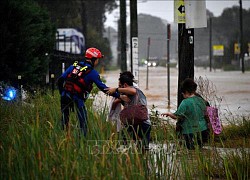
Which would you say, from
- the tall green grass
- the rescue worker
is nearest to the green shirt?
the rescue worker

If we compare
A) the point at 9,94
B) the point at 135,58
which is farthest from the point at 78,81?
the point at 135,58

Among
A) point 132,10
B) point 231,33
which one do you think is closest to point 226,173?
point 132,10

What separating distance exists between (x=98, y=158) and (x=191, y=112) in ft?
12.1

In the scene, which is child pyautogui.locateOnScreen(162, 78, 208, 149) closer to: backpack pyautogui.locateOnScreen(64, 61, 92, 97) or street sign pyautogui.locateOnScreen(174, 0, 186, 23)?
backpack pyautogui.locateOnScreen(64, 61, 92, 97)

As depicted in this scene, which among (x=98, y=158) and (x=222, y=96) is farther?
(x=222, y=96)

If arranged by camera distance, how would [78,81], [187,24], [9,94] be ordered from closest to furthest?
[78,81], [187,24], [9,94]

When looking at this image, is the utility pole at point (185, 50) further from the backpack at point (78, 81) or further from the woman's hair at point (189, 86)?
the backpack at point (78, 81)

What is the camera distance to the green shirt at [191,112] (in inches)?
361

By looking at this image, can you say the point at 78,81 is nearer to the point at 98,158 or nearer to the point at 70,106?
the point at 70,106

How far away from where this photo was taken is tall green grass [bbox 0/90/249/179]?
18.9ft

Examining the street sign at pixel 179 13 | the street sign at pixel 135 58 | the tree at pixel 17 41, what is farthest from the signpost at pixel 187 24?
the street sign at pixel 135 58

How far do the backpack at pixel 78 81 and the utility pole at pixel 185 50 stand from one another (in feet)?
10.9

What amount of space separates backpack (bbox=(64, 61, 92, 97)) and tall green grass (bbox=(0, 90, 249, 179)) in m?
1.59

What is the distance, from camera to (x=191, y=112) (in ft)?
30.9
